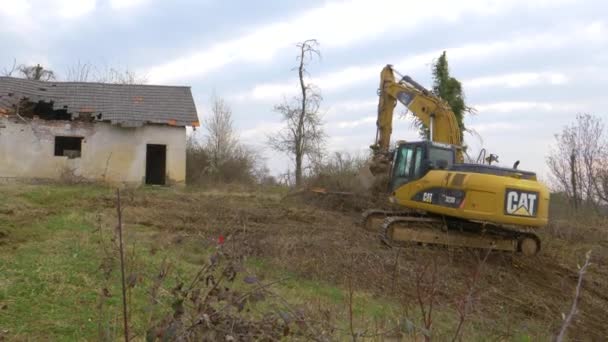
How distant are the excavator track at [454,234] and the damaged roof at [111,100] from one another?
14389mm

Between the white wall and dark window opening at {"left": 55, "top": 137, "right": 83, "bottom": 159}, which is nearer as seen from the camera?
the white wall

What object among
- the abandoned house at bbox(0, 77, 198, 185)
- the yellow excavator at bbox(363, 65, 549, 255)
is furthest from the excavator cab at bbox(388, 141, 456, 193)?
the abandoned house at bbox(0, 77, 198, 185)

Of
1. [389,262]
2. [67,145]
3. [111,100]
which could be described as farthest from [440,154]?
[67,145]

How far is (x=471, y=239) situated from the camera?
39.4ft

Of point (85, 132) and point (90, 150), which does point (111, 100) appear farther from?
point (90, 150)

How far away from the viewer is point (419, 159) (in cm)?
1277

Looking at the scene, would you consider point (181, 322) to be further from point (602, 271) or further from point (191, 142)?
point (191, 142)

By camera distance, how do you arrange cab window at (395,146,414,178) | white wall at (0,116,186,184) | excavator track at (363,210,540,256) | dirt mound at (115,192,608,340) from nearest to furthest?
dirt mound at (115,192,608,340), excavator track at (363,210,540,256), cab window at (395,146,414,178), white wall at (0,116,186,184)

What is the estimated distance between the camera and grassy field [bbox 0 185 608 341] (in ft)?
11.4

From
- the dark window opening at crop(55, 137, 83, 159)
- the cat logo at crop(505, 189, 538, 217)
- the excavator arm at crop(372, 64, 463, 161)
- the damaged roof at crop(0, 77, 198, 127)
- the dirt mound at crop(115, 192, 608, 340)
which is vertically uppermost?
the damaged roof at crop(0, 77, 198, 127)

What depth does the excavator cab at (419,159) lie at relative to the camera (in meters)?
12.6

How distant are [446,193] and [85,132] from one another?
16.9m

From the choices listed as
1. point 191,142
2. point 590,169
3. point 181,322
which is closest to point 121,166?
point 191,142

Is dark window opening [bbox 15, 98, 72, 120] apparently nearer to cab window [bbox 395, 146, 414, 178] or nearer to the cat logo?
cab window [bbox 395, 146, 414, 178]
